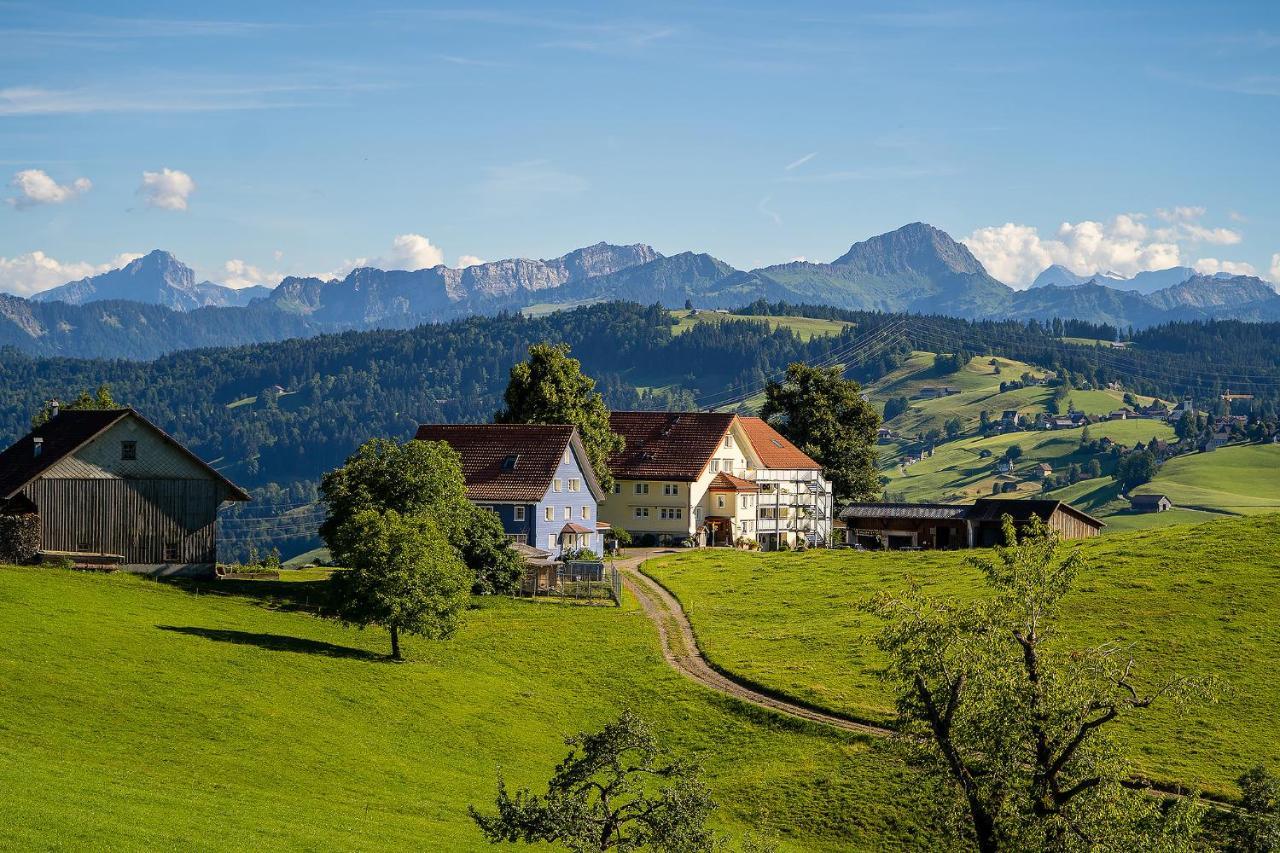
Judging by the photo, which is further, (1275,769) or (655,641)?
(655,641)

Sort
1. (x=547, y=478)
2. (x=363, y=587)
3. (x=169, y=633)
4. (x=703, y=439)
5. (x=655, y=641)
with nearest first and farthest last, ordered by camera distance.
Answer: (x=169, y=633)
(x=363, y=587)
(x=655, y=641)
(x=547, y=478)
(x=703, y=439)

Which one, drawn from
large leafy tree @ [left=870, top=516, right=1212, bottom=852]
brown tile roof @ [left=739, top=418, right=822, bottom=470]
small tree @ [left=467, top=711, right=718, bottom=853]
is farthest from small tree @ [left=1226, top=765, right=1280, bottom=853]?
brown tile roof @ [left=739, top=418, right=822, bottom=470]

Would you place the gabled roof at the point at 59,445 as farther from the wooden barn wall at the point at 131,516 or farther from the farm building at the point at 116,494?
the wooden barn wall at the point at 131,516

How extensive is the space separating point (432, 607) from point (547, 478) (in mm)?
30955

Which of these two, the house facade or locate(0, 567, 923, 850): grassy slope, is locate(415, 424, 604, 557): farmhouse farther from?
locate(0, 567, 923, 850): grassy slope

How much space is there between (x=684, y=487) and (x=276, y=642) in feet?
179

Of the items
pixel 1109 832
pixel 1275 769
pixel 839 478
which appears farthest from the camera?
pixel 839 478

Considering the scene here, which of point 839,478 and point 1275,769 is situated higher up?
point 839,478

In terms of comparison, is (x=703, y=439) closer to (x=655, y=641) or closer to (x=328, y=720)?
(x=655, y=641)

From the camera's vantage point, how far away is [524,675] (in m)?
58.5

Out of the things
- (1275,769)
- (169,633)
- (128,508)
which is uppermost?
(128,508)

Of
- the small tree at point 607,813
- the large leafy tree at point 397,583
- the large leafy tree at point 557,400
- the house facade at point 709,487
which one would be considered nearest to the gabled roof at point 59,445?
the large leafy tree at point 397,583

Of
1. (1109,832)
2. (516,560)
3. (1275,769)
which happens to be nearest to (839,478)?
(516,560)

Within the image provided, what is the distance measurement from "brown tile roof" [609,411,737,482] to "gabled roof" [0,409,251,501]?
139 feet
